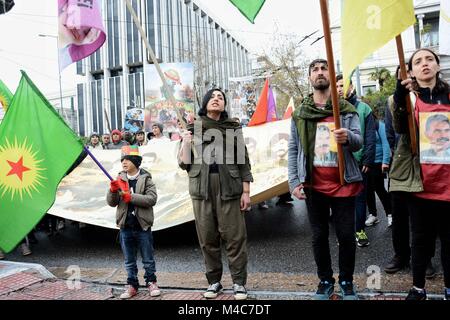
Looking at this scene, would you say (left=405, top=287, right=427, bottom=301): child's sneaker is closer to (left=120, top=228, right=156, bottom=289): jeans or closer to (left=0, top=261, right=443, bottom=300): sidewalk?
(left=0, top=261, right=443, bottom=300): sidewalk

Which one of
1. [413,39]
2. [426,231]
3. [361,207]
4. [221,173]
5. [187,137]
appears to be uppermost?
[413,39]

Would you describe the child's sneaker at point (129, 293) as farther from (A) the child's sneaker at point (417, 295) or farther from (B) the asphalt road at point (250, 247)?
(A) the child's sneaker at point (417, 295)

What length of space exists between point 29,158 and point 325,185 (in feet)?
9.31

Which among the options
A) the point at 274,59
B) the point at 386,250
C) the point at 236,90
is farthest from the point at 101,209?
the point at 236,90

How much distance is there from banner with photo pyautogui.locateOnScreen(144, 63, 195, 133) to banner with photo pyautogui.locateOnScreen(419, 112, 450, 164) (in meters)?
7.22

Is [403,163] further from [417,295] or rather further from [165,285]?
[165,285]

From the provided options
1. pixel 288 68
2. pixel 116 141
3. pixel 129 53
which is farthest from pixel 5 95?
pixel 129 53

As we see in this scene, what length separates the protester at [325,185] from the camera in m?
3.12

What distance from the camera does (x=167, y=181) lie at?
5.91 m

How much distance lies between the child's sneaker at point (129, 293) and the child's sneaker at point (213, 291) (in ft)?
2.50

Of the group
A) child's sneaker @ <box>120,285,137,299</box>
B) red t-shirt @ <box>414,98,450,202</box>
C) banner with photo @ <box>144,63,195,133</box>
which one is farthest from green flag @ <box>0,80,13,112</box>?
banner with photo @ <box>144,63,195,133</box>

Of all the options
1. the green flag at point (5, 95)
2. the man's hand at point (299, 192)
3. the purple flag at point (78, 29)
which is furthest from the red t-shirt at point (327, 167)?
the green flag at point (5, 95)

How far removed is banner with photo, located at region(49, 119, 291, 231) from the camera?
5.42 m
